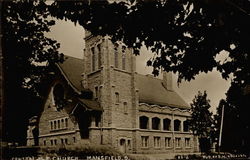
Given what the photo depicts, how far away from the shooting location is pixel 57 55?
62.9ft

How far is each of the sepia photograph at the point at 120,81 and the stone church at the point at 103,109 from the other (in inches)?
5.3

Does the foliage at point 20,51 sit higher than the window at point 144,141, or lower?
higher

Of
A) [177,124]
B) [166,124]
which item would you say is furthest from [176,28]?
[177,124]

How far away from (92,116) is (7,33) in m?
29.3

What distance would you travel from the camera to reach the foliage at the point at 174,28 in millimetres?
7426

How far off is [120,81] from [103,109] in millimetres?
4572

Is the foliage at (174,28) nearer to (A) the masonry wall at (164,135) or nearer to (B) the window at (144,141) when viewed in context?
(A) the masonry wall at (164,135)

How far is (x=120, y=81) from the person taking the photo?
45.3m

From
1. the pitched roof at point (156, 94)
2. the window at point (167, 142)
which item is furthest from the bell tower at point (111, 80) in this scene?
the window at point (167, 142)

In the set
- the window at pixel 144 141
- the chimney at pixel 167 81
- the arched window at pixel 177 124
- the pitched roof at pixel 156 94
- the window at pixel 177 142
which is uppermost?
Answer: the chimney at pixel 167 81

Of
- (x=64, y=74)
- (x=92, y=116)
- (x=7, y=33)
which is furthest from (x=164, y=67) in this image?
(x=64, y=74)

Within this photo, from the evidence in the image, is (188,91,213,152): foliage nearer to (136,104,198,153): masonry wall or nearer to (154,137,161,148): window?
(136,104,198,153): masonry wall

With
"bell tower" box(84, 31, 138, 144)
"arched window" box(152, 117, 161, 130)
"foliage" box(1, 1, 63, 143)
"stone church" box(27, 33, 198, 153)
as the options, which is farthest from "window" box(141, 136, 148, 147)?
"foliage" box(1, 1, 63, 143)

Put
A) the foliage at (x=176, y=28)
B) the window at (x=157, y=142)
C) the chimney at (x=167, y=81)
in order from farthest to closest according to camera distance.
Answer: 1. the chimney at (x=167, y=81)
2. the window at (x=157, y=142)
3. the foliage at (x=176, y=28)
